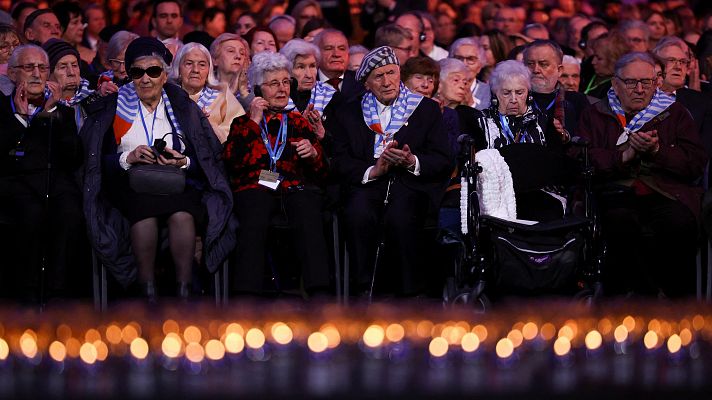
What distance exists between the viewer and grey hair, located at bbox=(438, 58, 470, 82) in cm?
1066

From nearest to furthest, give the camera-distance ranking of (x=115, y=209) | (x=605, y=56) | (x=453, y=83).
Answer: (x=115, y=209), (x=453, y=83), (x=605, y=56)

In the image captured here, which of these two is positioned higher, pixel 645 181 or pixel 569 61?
pixel 569 61

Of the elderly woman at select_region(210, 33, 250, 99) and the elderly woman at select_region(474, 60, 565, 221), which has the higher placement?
the elderly woman at select_region(210, 33, 250, 99)

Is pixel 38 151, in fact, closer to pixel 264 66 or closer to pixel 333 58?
pixel 264 66

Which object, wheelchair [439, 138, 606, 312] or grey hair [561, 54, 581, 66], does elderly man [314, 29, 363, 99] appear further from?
wheelchair [439, 138, 606, 312]

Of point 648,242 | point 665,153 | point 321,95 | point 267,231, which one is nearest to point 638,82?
point 665,153

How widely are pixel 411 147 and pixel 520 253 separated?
114 cm

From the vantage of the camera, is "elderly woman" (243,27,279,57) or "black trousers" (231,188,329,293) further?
"elderly woman" (243,27,279,57)

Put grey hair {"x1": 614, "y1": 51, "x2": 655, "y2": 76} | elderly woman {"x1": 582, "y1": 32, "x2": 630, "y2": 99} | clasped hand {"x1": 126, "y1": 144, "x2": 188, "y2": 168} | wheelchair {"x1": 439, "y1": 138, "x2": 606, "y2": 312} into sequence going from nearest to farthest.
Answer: wheelchair {"x1": 439, "y1": 138, "x2": 606, "y2": 312}, clasped hand {"x1": 126, "y1": 144, "x2": 188, "y2": 168}, grey hair {"x1": 614, "y1": 51, "x2": 655, "y2": 76}, elderly woman {"x1": 582, "y1": 32, "x2": 630, "y2": 99}

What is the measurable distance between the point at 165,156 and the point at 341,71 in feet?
7.74

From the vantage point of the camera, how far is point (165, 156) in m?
9.06

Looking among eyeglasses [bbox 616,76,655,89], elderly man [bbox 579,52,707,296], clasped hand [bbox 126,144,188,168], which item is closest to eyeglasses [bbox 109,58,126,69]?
clasped hand [bbox 126,144,188,168]

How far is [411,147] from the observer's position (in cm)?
955

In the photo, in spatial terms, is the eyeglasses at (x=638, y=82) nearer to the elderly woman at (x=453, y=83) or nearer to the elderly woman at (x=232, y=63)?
the elderly woman at (x=453, y=83)
